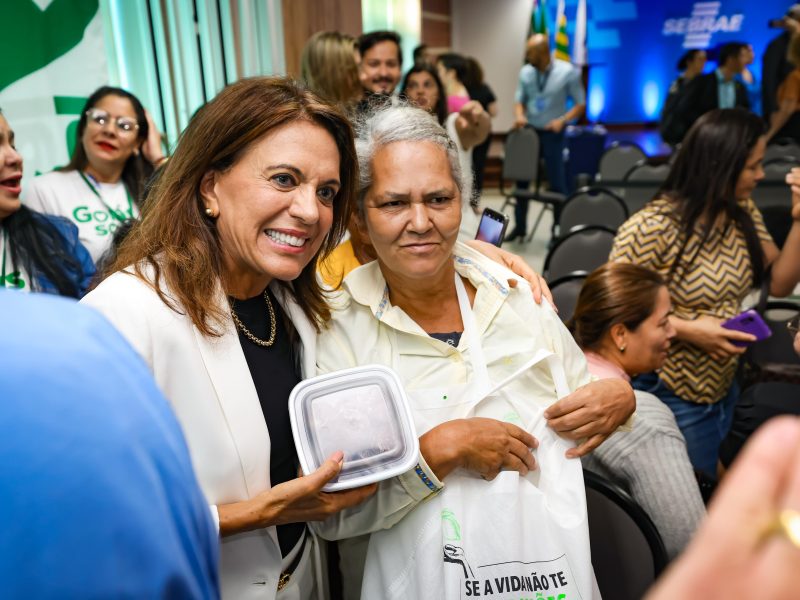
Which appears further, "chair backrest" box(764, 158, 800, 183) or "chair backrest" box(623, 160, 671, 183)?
"chair backrest" box(623, 160, 671, 183)

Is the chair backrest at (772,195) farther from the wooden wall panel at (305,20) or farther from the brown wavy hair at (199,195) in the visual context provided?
the brown wavy hair at (199,195)

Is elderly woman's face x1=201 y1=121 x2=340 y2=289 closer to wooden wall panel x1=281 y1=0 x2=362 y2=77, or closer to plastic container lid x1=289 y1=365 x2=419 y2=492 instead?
plastic container lid x1=289 y1=365 x2=419 y2=492

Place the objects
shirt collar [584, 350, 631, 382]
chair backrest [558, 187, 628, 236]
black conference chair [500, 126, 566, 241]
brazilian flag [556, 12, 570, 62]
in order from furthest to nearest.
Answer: brazilian flag [556, 12, 570, 62] → black conference chair [500, 126, 566, 241] → chair backrest [558, 187, 628, 236] → shirt collar [584, 350, 631, 382]

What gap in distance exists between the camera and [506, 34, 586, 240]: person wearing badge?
7367mm

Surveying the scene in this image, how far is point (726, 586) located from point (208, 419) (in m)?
0.99

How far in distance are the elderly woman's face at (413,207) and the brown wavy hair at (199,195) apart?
236mm

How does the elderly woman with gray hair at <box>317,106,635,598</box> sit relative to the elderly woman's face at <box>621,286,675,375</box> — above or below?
above

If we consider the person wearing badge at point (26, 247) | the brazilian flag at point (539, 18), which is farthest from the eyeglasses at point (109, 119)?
the brazilian flag at point (539, 18)

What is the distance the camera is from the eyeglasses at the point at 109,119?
301 centimetres

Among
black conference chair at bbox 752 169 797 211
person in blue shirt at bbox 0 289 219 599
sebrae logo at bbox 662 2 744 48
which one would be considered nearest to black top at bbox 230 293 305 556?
person in blue shirt at bbox 0 289 219 599

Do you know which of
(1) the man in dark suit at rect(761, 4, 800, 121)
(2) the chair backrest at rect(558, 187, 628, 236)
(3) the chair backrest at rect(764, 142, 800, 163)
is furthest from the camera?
(1) the man in dark suit at rect(761, 4, 800, 121)

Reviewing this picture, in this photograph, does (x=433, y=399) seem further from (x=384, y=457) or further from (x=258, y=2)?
(x=258, y=2)

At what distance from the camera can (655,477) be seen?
1631 mm

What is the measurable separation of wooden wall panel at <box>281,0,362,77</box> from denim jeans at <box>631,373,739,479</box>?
4019mm
